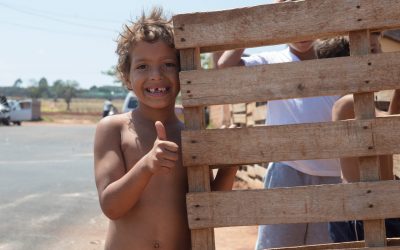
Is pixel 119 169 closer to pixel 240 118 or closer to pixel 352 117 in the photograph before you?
pixel 352 117

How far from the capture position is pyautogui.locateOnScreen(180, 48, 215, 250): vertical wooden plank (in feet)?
6.73

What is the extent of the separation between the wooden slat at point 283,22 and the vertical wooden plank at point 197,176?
0.08 meters

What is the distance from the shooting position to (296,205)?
2.01 meters

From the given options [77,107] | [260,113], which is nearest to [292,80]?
[260,113]

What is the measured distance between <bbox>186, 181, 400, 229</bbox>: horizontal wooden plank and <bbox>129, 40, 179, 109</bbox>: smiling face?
45 centimetres

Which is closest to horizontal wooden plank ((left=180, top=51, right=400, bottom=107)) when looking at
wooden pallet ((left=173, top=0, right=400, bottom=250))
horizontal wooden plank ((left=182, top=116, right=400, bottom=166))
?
wooden pallet ((left=173, top=0, right=400, bottom=250))

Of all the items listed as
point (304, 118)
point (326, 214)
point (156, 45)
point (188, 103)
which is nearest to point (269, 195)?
point (326, 214)

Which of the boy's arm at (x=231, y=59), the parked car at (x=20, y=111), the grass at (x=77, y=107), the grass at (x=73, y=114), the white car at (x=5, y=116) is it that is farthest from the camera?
the grass at (x=77, y=107)

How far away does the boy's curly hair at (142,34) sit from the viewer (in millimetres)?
2303

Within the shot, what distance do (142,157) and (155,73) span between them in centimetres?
31

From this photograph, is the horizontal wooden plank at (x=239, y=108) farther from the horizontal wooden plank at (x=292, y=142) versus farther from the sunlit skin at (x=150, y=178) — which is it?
the horizontal wooden plank at (x=292, y=142)

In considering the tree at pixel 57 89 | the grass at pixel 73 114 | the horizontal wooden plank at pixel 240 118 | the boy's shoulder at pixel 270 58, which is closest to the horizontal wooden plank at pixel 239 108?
the horizontal wooden plank at pixel 240 118

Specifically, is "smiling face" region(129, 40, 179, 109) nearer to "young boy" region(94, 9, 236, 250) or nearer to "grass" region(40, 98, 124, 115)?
"young boy" region(94, 9, 236, 250)

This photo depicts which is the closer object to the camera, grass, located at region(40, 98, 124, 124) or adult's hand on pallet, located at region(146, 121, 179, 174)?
adult's hand on pallet, located at region(146, 121, 179, 174)
